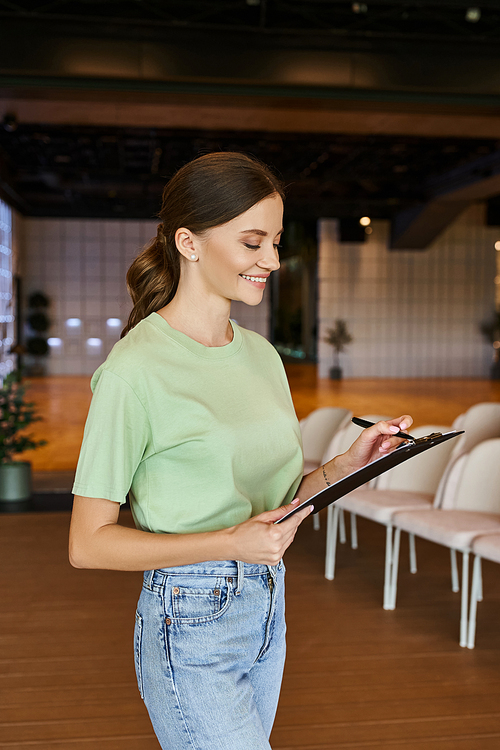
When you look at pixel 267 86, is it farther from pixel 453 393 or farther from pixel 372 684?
pixel 453 393

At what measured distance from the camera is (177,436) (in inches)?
48.8

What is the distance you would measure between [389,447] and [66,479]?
663 cm

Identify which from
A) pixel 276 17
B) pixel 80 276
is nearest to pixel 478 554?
pixel 276 17

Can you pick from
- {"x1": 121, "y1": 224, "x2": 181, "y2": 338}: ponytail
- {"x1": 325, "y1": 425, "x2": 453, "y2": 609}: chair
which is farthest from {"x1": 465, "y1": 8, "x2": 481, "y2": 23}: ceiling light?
{"x1": 121, "y1": 224, "x2": 181, "y2": 338}: ponytail

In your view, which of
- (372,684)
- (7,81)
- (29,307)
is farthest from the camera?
(29,307)

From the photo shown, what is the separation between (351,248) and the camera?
65.7 feet

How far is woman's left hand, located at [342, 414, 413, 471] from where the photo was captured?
1.37m

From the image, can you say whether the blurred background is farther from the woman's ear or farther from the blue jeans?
the blue jeans

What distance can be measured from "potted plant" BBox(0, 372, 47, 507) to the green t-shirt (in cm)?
509

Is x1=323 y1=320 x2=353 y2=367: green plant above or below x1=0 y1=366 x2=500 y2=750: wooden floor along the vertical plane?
above

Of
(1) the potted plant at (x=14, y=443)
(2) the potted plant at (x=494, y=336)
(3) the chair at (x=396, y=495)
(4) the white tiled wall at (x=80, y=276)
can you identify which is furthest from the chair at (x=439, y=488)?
(2) the potted plant at (x=494, y=336)

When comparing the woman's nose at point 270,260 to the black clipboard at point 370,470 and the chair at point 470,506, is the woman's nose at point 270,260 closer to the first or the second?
the black clipboard at point 370,470

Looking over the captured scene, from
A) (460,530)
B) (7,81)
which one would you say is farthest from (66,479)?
(460,530)

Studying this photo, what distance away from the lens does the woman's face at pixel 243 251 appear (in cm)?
128
